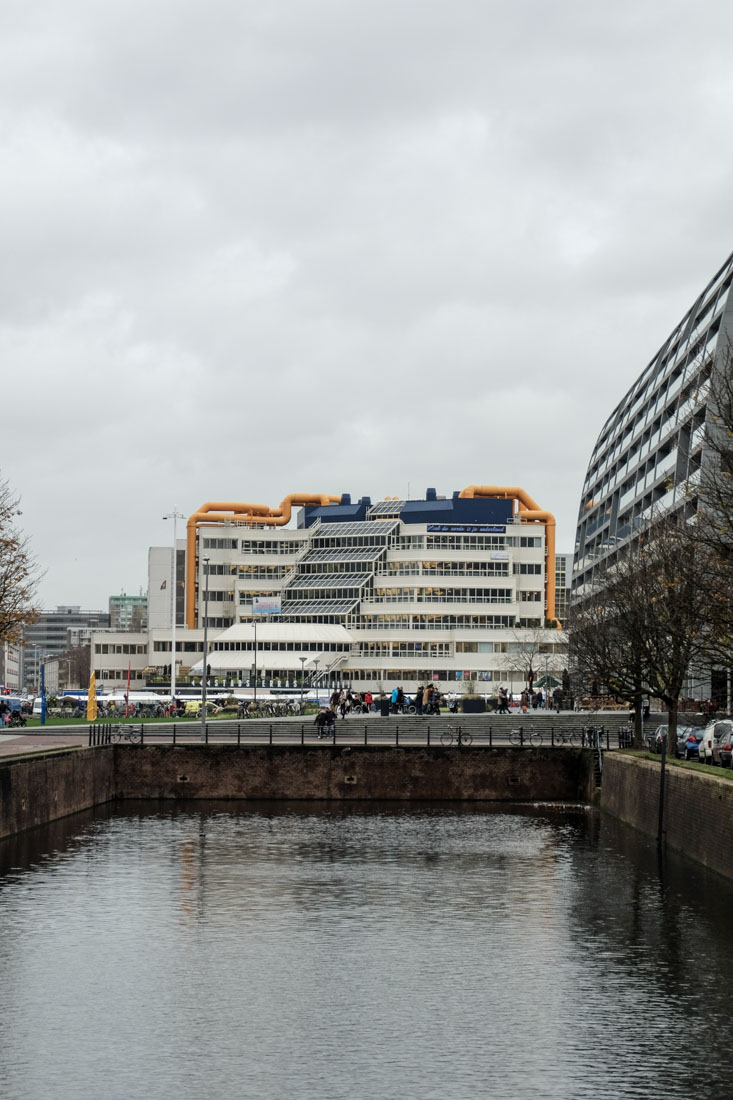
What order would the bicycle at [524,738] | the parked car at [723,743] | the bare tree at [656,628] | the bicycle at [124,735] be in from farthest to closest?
the bicycle at [524,738]
the bicycle at [124,735]
the parked car at [723,743]
the bare tree at [656,628]

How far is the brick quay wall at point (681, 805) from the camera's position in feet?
116

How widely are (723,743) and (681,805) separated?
13742mm

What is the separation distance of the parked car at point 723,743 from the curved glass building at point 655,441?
113ft

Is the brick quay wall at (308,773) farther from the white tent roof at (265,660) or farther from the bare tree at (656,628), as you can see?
the white tent roof at (265,660)

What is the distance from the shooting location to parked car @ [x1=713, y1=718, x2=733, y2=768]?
52281 millimetres

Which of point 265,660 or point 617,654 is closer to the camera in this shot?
point 617,654

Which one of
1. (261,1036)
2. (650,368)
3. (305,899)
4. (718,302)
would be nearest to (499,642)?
(650,368)

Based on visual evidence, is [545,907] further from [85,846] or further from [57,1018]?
[85,846]

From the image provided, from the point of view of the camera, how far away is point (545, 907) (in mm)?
31891

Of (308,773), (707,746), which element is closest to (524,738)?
(308,773)

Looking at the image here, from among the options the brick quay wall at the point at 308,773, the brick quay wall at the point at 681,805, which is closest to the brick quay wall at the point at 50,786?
the brick quay wall at the point at 308,773

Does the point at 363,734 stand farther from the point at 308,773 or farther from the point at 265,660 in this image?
the point at 265,660

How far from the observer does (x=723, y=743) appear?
53.8 m

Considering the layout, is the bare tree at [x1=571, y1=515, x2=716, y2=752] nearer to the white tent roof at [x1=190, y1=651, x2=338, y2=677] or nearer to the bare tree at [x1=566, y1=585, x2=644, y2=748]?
the bare tree at [x1=566, y1=585, x2=644, y2=748]
